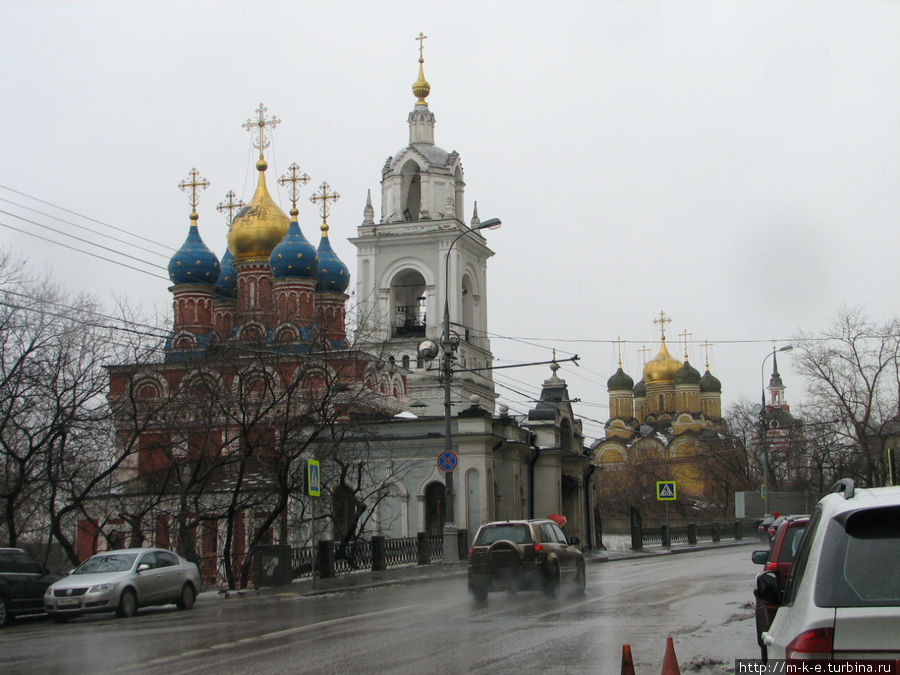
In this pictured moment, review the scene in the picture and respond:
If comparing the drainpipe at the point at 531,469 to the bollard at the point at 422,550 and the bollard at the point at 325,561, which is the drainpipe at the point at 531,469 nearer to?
the bollard at the point at 422,550

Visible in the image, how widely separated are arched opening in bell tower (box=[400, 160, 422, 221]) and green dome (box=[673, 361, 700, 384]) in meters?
62.2

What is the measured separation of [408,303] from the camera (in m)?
69.5

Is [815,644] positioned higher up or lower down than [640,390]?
lower down

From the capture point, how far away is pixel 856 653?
16.2ft

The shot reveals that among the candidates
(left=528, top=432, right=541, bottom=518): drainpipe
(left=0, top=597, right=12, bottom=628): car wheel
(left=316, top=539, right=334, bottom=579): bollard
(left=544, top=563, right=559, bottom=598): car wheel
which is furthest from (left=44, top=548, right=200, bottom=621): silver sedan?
(left=528, top=432, right=541, bottom=518): drainpipe

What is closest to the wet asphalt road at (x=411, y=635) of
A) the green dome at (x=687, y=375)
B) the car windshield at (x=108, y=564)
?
the car windshield at (x=108, y=564)

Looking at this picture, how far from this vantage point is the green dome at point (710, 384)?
5027 inches

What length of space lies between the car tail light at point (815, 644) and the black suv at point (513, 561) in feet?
49.2

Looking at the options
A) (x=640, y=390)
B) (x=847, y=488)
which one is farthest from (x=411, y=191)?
(x=640, y=390)

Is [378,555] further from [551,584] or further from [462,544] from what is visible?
[551,584]

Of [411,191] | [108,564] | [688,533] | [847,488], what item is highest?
[411,191]

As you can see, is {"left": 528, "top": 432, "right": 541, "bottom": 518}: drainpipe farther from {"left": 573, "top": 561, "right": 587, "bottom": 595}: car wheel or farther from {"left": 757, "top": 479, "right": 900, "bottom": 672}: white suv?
{"left": 757, "top": 479, "right": 900, "bottom": 672}: white suv

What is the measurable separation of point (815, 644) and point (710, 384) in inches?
4959

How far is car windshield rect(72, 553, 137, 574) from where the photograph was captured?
65.9ft
